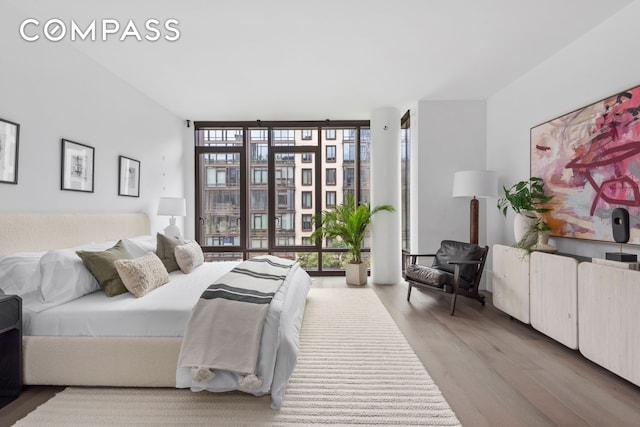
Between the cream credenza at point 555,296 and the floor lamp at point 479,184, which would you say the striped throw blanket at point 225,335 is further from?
the floor lamp at point 479,184

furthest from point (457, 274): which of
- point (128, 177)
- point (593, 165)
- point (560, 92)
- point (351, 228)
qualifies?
point (128, 177)

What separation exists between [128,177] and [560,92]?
189 inches

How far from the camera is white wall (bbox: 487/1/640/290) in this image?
2.62 m

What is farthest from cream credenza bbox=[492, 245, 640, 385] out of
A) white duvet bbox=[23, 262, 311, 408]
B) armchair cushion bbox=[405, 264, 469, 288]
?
white duvet bbox=[23, 262, 311, 408]

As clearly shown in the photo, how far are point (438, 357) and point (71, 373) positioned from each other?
8.27 feet

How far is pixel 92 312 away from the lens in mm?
2133

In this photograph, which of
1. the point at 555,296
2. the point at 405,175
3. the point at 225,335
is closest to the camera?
the point at 225,335

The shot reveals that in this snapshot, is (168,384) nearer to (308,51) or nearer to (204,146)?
(308,51)

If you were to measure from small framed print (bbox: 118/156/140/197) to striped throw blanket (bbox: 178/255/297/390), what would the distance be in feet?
7.94

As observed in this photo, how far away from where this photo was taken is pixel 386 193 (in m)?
5.11

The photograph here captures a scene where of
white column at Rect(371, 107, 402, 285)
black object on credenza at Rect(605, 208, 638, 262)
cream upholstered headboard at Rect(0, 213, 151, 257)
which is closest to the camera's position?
black object on credenza at Rect(605, 208, 638, 262)

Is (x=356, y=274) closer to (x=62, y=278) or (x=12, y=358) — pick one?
(x=62, y=278)

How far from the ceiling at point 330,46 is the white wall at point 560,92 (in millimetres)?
132

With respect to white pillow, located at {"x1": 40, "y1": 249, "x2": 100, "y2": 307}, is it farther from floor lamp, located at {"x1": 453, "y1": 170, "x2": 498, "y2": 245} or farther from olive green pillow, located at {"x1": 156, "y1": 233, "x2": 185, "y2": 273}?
floor lamp, located at {"x1": 453, "y1": 170, "x2": 498, "y2": 245}
